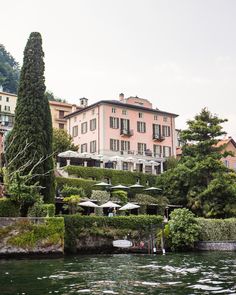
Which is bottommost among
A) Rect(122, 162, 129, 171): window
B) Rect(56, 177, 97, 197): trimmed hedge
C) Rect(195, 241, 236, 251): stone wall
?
Rect(195, 241, 236, 251): stone wall

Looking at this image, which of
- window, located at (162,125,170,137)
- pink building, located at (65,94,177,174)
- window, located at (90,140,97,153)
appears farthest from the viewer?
window, located at (162,125,170,137)

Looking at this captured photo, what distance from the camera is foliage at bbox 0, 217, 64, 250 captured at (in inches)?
1171

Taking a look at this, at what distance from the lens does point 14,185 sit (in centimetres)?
3284

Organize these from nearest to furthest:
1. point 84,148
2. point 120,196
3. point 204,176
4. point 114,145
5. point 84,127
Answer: point 204,176 → point 120,196 → point 114,145 → point 84,148 → point 84,127

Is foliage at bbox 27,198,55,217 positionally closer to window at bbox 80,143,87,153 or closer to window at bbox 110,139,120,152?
window at bbox 110,139,120,152

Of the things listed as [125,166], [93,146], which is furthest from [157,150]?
[93,146]

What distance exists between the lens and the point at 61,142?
66375mm

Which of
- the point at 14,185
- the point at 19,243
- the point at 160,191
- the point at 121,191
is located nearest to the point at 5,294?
the point at 19,243

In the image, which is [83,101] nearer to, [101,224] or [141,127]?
[141,127]

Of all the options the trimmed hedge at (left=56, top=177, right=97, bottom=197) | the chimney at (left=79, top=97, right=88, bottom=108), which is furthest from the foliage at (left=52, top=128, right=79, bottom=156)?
the chimney at (left=79, top=97, right=88, bottom=108)

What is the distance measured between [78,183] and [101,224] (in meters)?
14.7

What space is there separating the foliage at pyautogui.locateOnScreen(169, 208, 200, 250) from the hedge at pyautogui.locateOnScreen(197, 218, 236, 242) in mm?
1147

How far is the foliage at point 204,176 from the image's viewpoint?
153 feet

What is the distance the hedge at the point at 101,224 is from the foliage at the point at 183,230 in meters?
1.69
